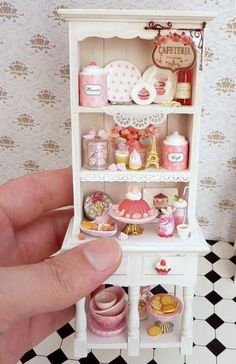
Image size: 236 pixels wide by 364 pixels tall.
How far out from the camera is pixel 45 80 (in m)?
1.83

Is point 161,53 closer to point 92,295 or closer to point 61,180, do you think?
point 61,180

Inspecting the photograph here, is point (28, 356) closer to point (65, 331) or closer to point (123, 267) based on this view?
point (65, 331)

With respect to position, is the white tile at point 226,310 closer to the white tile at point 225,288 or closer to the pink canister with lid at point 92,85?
the white tile at point 225,288

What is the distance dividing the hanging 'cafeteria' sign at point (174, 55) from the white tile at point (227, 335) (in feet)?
3.35

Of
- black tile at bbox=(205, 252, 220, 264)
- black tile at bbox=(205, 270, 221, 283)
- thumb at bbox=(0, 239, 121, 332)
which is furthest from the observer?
black tile at bbox=(205, 252, 220, 264)

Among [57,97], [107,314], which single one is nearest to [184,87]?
[107,314]

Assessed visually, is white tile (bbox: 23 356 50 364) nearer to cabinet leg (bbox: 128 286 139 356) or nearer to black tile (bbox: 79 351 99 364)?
black tile (bbox: 79 351 99 364)

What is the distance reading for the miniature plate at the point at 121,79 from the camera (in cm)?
116

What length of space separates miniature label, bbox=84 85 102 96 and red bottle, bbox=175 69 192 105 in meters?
0.24

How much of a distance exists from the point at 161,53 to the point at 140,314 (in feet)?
2.87

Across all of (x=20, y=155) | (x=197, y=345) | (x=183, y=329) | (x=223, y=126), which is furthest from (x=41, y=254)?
(x=223, y=126)

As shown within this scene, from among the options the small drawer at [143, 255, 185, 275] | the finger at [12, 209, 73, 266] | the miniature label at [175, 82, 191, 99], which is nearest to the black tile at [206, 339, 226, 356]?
the small drawer at [143, 255, 185, 275]

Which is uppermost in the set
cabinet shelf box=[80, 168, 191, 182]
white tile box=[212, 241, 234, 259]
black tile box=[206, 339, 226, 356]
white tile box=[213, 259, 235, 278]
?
cabinet shelf box=[80, 168, 191, 182]

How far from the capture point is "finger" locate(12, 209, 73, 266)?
3.92 ft
